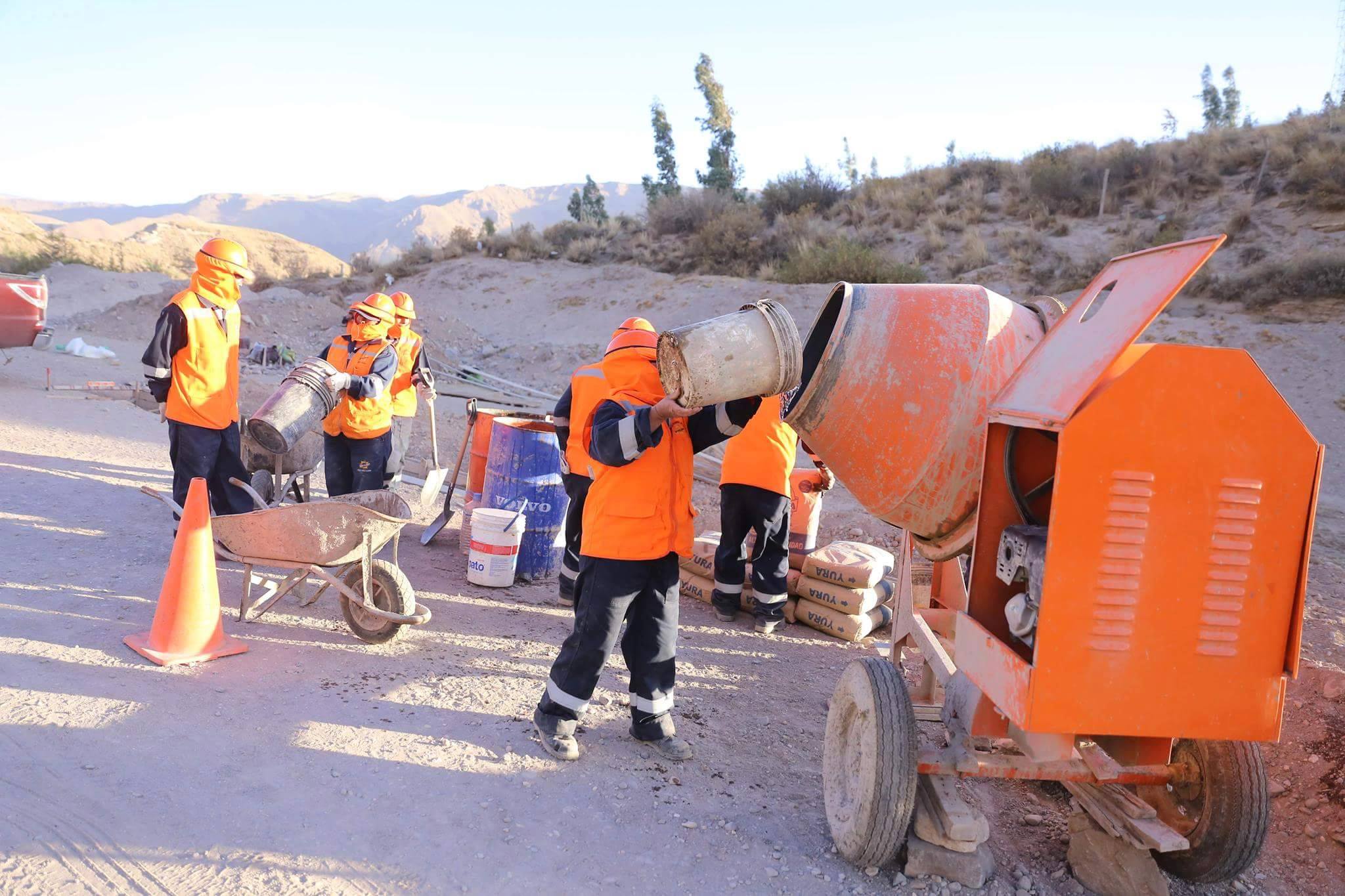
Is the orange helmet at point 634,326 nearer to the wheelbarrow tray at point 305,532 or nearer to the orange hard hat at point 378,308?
the wheelbarrow tray at point 305,532

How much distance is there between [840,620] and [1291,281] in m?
12.5

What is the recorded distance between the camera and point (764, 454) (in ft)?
18.8

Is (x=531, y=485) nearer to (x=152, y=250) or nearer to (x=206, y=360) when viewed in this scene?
(x=206, y=360)

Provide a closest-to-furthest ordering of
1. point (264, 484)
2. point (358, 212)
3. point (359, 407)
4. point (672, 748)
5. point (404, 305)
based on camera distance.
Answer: point (672, 748)
point (359, 407)
point (264, 484)
point (404, 305)
point (358, 212)

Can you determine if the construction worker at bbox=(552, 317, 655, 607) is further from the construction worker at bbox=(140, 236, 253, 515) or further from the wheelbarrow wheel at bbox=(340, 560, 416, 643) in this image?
the construction worker at bbox=(140, 236, 253, 515)

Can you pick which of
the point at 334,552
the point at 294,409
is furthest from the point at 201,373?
the point at 334,552

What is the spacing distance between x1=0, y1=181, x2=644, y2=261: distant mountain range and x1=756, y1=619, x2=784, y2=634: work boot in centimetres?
9401

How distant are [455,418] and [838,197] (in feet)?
52.8

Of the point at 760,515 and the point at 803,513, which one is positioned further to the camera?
the point at 803,513

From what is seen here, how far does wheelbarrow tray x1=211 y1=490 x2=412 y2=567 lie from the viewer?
15.0 feet

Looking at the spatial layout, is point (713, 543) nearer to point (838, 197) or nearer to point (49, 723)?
point (49, 723)

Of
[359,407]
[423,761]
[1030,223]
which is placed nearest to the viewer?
[423,761]

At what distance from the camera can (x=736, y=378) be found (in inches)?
120

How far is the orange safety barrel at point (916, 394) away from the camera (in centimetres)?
307
